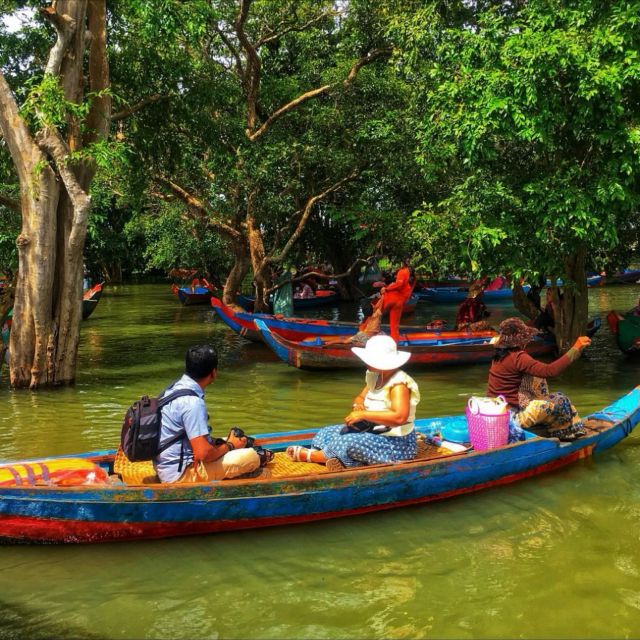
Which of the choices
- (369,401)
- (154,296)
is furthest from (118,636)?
(154,296)

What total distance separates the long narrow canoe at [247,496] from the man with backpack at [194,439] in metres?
0.17

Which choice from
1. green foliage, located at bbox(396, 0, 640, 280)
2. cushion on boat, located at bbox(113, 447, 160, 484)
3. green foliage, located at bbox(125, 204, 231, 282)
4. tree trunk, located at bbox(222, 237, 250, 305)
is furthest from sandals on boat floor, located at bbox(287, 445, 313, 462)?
green foliage, located at bbox(125, 204, 231, 282)

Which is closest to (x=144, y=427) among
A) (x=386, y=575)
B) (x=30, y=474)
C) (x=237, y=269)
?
(x=30, y=474)

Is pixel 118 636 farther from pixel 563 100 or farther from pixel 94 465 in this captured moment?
pixel 563 100

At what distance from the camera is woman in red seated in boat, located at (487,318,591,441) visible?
6160 millimetres

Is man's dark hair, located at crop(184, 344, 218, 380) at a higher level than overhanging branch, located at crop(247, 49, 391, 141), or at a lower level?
lower

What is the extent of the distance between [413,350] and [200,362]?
776 centimetres

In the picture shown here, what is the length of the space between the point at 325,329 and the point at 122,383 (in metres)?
4.66

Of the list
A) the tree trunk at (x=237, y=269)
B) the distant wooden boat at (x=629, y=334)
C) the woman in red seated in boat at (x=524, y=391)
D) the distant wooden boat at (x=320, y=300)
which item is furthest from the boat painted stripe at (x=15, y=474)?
the distant wooden boat at (x=320, y=300)

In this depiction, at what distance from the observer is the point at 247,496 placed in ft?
16.2

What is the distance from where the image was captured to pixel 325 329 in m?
14.5

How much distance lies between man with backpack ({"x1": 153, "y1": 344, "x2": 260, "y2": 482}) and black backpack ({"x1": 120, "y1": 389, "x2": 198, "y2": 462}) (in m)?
0.05

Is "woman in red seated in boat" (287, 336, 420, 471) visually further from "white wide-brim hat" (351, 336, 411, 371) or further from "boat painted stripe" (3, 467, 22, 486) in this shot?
Result: "boat painted stripe" (3, 467, 22, 486)

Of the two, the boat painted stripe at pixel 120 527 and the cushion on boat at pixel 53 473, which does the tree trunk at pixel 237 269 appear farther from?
the boat painted stripe at pixel 120 527
